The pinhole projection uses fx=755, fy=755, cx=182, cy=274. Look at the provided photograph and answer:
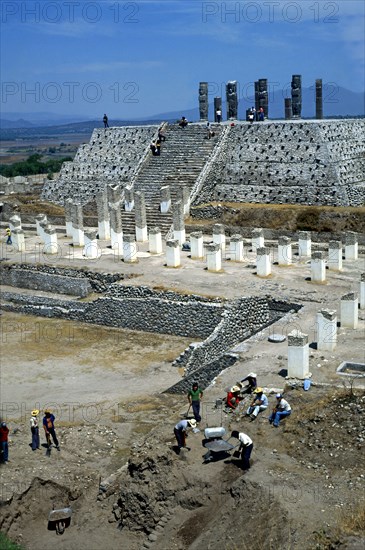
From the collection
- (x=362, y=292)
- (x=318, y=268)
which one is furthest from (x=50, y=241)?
(x=362, y=292)

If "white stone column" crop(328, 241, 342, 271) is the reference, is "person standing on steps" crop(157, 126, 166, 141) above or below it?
above

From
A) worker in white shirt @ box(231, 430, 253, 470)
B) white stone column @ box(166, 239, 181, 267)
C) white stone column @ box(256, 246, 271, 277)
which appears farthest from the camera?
white stone column @ box(166, 239, 181, 267)

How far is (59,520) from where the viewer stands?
44.3 feet

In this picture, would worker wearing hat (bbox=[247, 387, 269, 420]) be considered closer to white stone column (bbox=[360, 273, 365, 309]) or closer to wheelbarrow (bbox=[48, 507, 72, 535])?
wheelbarrow (bbox=[48, 507, 72, 535])

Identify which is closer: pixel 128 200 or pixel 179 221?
pixel 179 221

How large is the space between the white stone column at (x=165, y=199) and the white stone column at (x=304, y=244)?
798cm

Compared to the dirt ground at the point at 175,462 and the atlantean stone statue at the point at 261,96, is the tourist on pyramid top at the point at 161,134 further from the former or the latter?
the dirt ground at the point at 175,462

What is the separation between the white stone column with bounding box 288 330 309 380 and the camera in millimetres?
17562

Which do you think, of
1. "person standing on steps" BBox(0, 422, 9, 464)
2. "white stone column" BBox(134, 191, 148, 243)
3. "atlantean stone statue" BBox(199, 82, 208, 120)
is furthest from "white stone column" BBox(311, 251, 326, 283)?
"atlantean stone statue" BBox(199, 82, 208, 120)

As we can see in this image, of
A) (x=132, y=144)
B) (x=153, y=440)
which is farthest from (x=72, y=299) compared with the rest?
(x=132, y=144)

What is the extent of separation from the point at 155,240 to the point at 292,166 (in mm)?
8529

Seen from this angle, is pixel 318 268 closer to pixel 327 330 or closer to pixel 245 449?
pixel 327 330

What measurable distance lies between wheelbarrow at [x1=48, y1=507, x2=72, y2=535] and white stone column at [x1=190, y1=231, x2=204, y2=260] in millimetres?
17768

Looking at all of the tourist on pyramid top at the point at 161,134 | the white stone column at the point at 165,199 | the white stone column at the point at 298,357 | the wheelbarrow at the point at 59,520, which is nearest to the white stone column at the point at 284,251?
the white stone column at the point at 165,199
